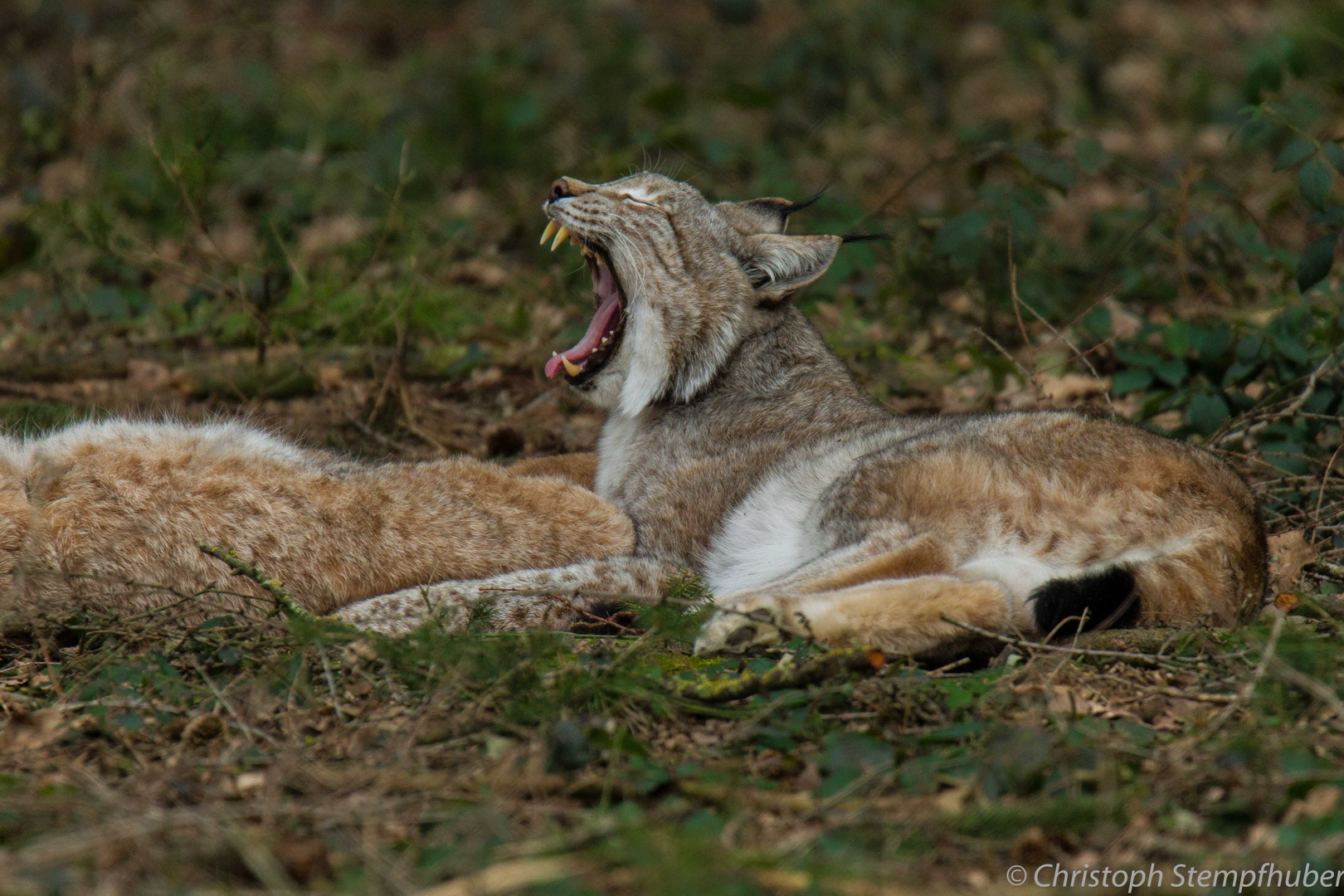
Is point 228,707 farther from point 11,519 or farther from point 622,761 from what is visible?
point 11,519

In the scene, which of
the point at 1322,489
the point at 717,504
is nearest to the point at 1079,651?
the point at 717,504

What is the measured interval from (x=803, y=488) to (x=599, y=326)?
142 cm

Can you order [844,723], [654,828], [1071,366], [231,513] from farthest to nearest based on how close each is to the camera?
[1071,366] < [231,513] < [844,723] < [654,828]

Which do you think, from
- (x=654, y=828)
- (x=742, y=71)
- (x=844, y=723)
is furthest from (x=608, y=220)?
(x=742, y=71)

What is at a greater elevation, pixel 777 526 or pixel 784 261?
pixel 784 261

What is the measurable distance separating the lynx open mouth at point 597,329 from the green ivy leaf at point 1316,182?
113 inches

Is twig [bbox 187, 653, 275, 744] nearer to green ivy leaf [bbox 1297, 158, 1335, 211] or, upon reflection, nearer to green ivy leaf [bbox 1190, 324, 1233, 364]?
green ivy leaf [bbox 1297, 158, 1335, 211]

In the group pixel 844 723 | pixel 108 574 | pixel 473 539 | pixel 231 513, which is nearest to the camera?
pixel 844 723

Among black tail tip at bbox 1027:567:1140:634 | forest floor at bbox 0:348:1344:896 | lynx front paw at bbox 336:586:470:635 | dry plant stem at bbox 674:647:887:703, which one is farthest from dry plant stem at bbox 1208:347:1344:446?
lynx front paw at bbox 336:586:470:635

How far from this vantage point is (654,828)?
2631 mm

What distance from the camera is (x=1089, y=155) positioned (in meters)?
6.57

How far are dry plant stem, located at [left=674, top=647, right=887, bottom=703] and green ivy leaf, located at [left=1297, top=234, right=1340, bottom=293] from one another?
3.03m

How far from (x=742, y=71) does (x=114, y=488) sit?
33.4 ft

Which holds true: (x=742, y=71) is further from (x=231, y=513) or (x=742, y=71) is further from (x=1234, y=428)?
(x=231, y=513)
